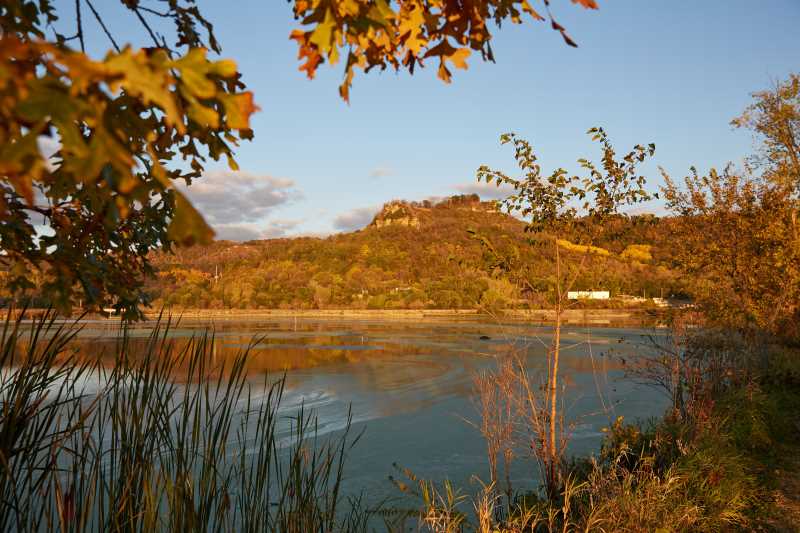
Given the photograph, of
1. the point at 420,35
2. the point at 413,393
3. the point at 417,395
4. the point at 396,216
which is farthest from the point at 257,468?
the point at 396,216

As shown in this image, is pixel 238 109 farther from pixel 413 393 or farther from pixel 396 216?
pixel 396 216

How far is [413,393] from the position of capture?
1495 cm

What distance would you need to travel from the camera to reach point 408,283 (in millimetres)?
74250

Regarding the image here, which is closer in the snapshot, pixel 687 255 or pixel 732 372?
pixel 732 372

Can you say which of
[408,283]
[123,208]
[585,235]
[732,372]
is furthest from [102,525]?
[408,283]

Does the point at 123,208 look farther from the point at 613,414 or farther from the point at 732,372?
the point at 613,414

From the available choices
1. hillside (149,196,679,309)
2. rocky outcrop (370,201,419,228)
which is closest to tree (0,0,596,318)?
hillside (149,196,679,309)

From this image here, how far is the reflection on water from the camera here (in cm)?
833

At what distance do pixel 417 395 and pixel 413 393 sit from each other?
1.10 ft

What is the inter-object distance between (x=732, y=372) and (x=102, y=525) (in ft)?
32.6

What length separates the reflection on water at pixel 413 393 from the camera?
27.3 feet

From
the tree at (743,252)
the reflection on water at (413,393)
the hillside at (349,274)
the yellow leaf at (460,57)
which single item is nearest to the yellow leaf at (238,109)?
the yellow leaf at (460,57)

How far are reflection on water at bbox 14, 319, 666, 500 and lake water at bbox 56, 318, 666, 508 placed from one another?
0.08 ft

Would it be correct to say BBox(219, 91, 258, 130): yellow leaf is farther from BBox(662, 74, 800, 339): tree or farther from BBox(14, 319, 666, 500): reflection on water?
BBox(662, 74, 800, 339): tree
